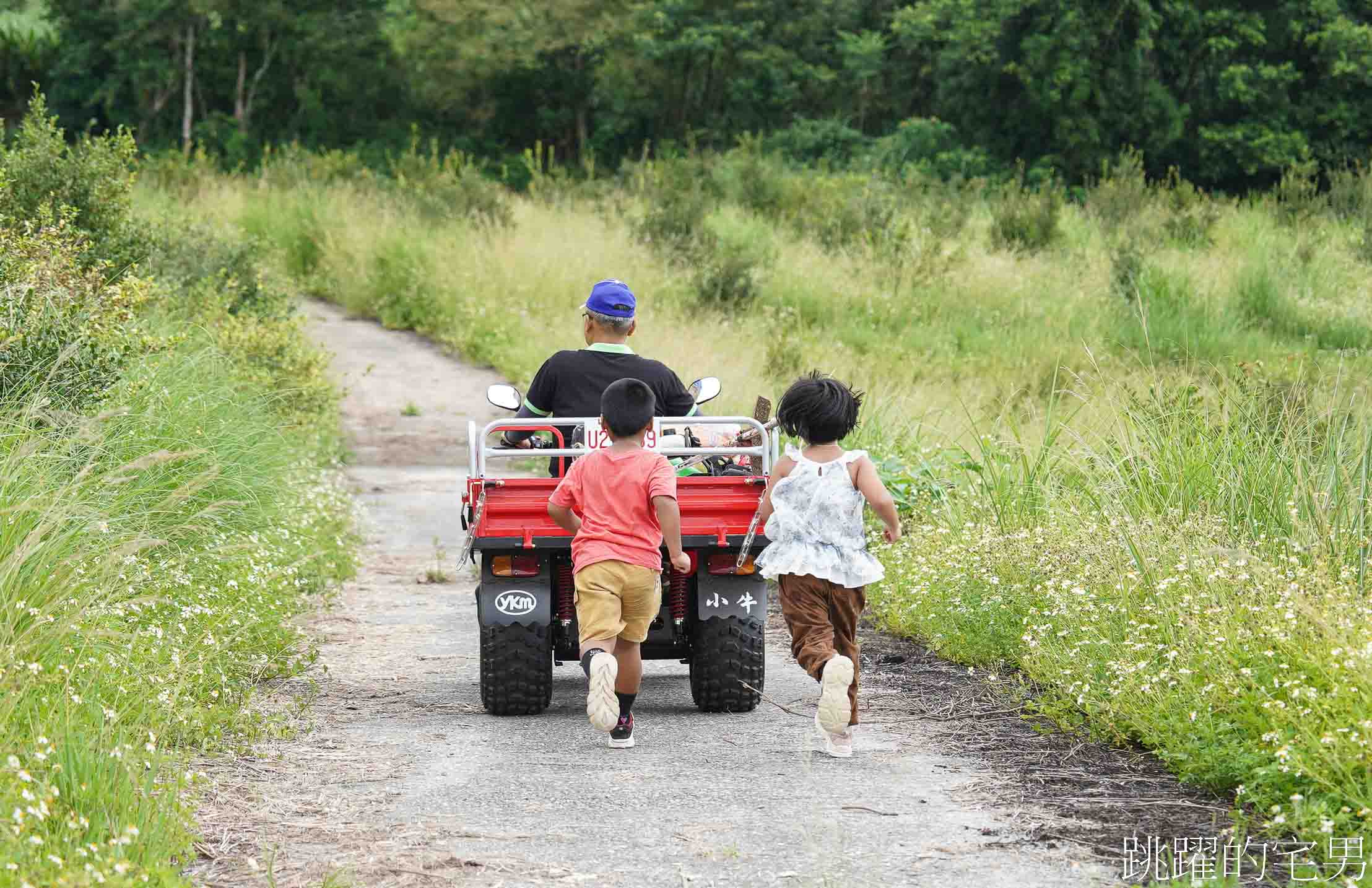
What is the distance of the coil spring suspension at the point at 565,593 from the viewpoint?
6.49 m

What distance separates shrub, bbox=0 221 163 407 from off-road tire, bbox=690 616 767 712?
3218mm

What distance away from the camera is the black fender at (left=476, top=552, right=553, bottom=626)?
6207 mm

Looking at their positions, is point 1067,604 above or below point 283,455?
above

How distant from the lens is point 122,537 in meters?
6.28

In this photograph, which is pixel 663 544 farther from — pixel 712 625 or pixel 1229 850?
pixel 1229 850

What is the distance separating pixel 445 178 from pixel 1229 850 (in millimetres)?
22833

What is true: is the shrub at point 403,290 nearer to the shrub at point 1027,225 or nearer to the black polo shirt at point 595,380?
the shrub at point 1027,225

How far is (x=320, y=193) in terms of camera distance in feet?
84.8

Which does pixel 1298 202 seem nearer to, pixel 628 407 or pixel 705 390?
pixel 705 390

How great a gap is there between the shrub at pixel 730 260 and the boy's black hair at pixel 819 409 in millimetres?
14407

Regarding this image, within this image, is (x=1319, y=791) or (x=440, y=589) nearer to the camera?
(x=1319, y=791)

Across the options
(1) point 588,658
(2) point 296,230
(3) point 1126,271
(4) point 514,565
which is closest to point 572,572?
(4) point 514,565

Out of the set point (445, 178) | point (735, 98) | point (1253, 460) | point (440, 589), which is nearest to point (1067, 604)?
point (1253, 460)

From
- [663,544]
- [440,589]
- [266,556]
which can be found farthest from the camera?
[440,589]
